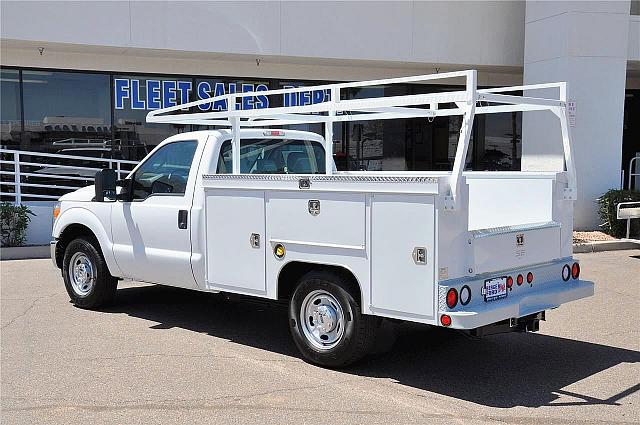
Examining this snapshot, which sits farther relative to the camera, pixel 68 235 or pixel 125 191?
pixel 68 235

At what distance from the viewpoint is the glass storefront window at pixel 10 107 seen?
1478cm

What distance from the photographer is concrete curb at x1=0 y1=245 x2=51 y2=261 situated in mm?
12352

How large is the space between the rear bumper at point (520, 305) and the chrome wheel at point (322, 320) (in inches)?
41.5

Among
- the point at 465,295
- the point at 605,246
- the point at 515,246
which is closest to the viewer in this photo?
the point at 465,295

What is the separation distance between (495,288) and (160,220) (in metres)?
3.42

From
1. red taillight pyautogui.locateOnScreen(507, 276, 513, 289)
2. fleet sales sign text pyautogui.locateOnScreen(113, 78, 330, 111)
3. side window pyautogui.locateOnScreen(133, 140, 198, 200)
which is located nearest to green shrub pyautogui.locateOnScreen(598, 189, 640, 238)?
fleet sales sign text pyautogui.locateOnScreen(113, 78, 330, 111)

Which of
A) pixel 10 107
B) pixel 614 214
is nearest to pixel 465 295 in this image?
pixel 614 214

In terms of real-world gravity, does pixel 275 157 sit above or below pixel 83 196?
above

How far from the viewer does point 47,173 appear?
49.1ft

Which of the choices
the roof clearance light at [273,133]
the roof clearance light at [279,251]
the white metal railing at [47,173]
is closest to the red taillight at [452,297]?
the roof clearance light at [279,251]

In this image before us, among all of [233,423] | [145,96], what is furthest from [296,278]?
[145,96]

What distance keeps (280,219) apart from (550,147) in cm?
1069

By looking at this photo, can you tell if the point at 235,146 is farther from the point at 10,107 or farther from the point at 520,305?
the point at 10,107

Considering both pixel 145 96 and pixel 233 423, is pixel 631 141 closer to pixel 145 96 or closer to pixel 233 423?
pixel 145 96
